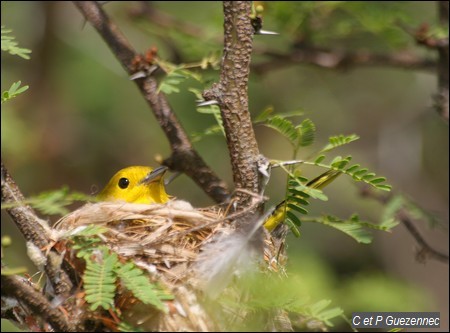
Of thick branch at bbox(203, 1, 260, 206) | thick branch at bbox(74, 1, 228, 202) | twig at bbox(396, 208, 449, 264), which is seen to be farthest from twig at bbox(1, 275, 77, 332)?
twig at bbox(396, 208, 449, 264)

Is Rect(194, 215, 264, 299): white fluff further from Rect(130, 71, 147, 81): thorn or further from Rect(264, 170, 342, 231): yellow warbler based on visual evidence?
Rect(130, 71, 147, 81): thorn

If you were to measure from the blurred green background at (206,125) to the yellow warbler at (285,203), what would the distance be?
2.94m

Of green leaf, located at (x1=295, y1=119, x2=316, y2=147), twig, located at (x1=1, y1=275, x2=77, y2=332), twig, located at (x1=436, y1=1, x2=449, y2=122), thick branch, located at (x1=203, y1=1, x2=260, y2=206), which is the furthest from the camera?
twig, located at (x1=436, y1=1, x2=449, y2=122)

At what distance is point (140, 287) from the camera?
2797mm

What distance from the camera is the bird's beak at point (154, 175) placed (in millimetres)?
4562

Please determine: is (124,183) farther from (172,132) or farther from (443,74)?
(443,74)

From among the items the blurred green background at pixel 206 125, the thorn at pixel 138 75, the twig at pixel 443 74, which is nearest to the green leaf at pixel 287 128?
the thorn at pixel 138 75

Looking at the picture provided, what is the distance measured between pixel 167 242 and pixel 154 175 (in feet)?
4.00

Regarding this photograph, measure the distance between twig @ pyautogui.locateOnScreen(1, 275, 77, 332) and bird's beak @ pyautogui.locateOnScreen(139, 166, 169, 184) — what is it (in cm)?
187

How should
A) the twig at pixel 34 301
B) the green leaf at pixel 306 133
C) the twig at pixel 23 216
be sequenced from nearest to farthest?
the twig at pixel 34 301
the twig at pixel 23 216
the green leaf at pixel 306 133

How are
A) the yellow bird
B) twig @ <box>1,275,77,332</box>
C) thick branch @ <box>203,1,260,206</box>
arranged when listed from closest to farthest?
twig @ <box>1,275,77,332</box> → thick branch @ <box>203,1,260,206</box> → the yellow bird

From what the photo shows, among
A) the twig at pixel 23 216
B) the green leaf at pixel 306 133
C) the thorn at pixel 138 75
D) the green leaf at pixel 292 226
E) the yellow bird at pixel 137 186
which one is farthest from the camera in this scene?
the yellow bird at pixel 137 186

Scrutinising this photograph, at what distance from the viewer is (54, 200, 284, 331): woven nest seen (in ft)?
9.66

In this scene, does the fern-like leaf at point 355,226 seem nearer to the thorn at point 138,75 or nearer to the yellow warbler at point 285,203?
the yellow warbler at point 285,203
